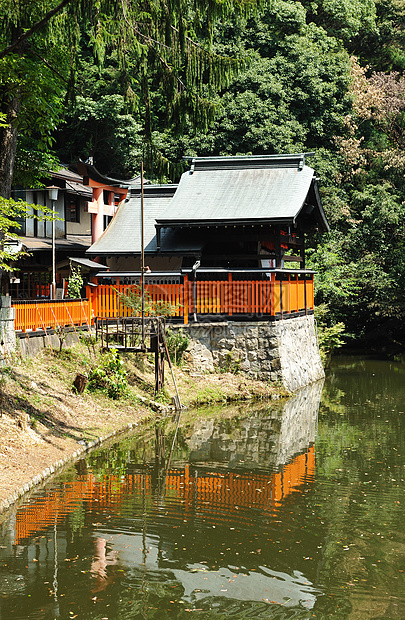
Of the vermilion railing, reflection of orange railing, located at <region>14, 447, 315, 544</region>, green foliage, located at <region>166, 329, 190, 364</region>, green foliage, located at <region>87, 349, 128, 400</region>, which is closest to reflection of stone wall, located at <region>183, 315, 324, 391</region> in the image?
green foliage, located at <region>166, 329, 190, 364</region>

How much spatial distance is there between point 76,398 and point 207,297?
6465 mm

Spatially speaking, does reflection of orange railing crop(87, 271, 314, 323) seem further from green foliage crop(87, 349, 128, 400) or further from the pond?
the pond

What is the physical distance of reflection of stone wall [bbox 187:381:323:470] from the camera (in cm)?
1405

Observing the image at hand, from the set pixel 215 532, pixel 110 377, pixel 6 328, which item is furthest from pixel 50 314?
pixel 215 532

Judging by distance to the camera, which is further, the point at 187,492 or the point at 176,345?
the point at 176,345

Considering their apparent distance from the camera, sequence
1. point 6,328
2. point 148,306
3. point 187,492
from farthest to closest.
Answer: point 148,306 → point 6,328 → point 187,492

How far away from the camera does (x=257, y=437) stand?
52.5 feet

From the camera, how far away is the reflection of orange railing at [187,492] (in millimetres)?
10125

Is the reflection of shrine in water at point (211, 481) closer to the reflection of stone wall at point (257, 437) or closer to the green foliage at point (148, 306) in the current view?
the reflection of stone wall at point (257, 437)

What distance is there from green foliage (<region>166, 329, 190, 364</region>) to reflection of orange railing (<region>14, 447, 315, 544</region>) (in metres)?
7.81

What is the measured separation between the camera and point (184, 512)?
10461mm

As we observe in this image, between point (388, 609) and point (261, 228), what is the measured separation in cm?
1761

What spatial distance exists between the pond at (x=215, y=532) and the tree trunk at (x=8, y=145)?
5.69 m

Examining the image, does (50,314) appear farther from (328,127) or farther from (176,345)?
(328,127)
